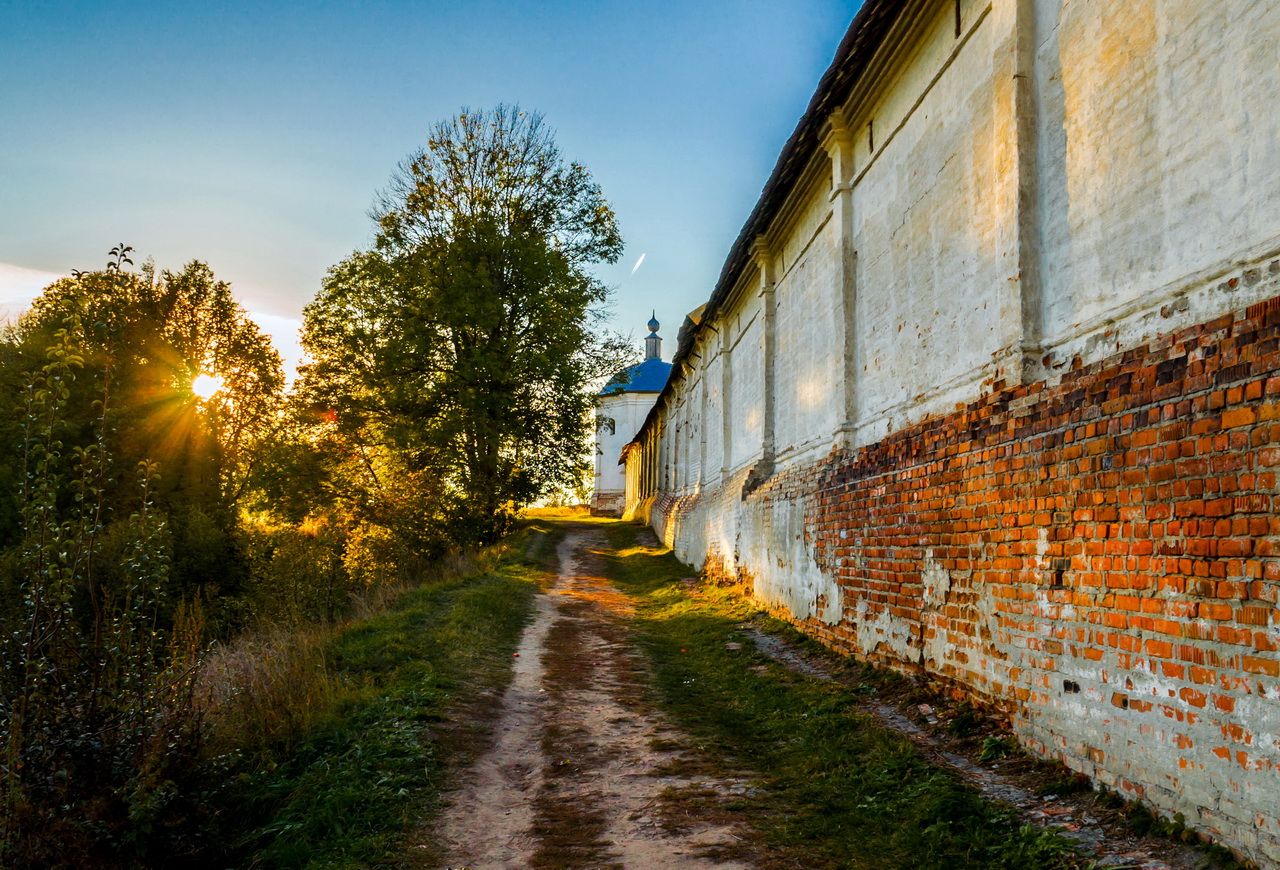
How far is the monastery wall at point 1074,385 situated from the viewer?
11.0ft

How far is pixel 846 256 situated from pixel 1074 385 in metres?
4.78

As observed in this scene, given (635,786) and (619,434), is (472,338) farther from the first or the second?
(619,434)

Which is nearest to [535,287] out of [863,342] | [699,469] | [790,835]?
[699,469]

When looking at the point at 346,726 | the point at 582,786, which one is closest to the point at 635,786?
the point at 582,786

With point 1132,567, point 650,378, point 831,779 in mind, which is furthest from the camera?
point 650,378

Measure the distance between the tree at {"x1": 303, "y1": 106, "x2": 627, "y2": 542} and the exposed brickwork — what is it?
15002 millimetres

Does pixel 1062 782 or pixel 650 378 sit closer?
pixel 1062 782

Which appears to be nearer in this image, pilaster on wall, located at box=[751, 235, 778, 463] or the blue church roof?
pilaster on wall, located at box=[751, 235, 778, 463]

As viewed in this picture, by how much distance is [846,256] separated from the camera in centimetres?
898

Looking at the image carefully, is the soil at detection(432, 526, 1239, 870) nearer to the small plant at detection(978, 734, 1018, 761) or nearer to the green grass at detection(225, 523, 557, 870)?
the small plant at detection(978, 734, 1018, 761)

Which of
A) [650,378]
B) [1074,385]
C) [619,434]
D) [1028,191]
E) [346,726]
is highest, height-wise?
[650,378]

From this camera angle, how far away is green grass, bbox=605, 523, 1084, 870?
383cm

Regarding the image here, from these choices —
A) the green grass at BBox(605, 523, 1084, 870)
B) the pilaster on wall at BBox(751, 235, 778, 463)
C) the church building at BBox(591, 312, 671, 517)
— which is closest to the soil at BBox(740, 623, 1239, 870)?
the green grass at BBox(605, 523, 1084, 870)

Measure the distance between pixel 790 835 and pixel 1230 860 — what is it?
1.97 metres
